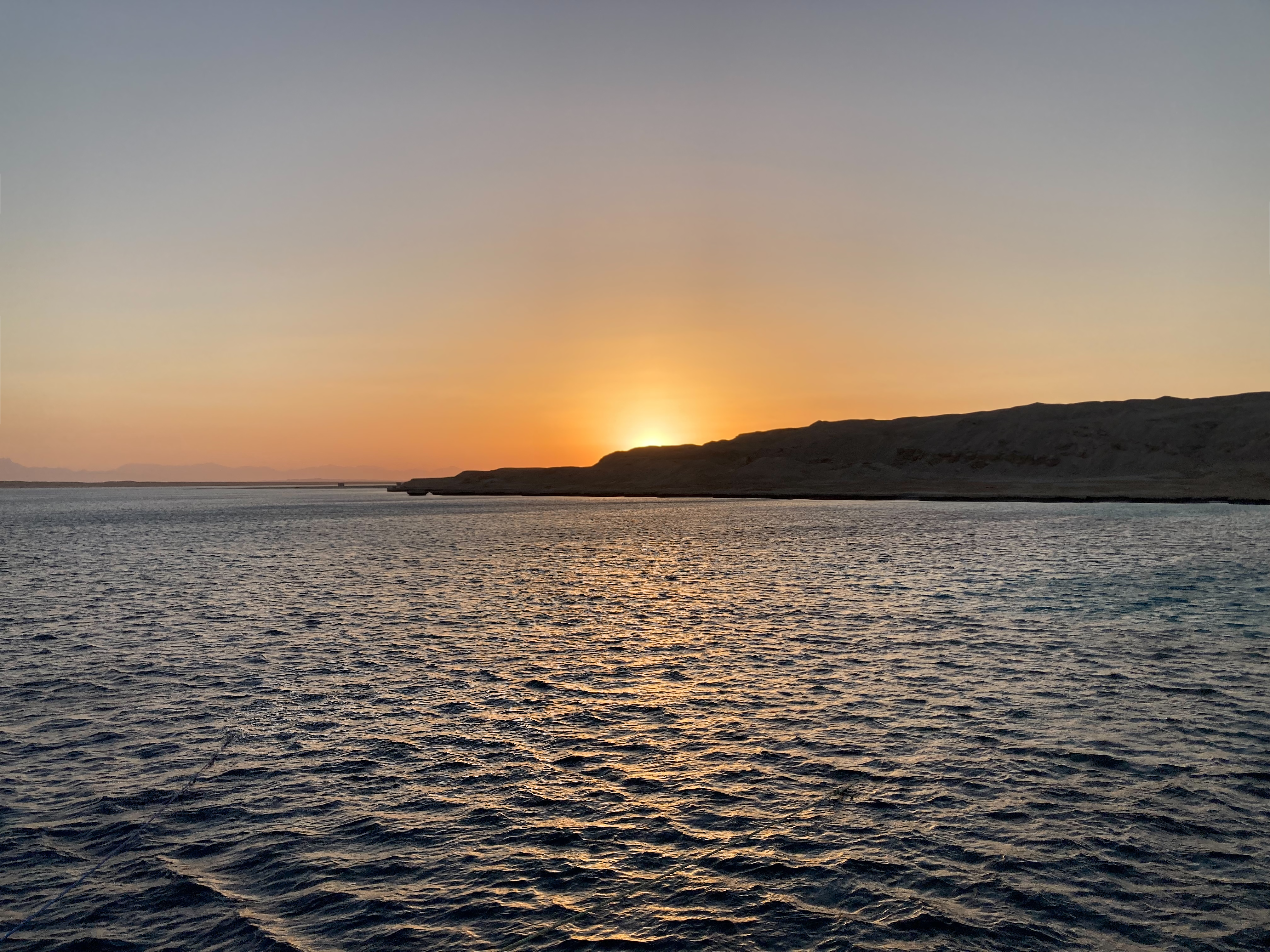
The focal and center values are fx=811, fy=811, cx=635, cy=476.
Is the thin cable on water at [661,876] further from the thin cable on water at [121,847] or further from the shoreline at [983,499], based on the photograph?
the shoreline at [983,499]

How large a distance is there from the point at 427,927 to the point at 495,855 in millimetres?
2147

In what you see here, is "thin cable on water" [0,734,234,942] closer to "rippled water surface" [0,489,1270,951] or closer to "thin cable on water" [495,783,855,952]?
"rippled water surface" [0,489,1270,951]

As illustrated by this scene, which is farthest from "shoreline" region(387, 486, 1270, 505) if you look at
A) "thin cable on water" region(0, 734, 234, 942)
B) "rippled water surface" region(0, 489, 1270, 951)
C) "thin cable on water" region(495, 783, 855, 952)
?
"thin cable on water" region(0, 734, 234, 942)

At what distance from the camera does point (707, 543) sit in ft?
251

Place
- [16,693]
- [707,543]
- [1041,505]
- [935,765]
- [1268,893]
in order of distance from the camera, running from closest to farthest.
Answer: [1268,893] → [935,765] → [16,693] → [707,543] → [1041,505]

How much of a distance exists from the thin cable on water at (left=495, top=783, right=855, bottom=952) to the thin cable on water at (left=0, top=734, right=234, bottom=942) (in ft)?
21.3

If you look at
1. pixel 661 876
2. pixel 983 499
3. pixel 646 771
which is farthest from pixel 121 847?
pixel 983 499

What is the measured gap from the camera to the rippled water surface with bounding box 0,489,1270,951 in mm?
10930

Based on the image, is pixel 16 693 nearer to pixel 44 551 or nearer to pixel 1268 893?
pixel 1268 893

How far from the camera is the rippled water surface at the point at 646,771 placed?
1093cm

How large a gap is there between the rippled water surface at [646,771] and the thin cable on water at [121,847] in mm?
171

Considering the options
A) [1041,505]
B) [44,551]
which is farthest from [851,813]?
[1041,505]

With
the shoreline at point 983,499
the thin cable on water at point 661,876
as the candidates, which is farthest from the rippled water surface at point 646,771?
the shoreline at point 983,499

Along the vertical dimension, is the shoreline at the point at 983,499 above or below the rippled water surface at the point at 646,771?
above
